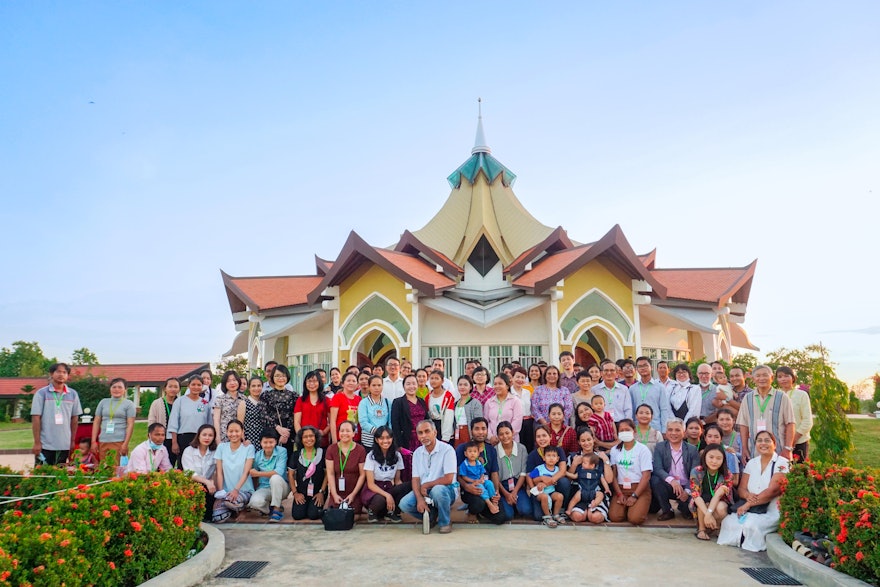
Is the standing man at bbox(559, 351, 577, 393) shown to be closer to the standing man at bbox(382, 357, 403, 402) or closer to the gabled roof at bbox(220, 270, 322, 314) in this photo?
the standing man at bbox(382, 357, 403, 402)

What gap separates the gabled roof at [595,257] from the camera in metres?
14.1

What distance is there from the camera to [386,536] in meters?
5.82

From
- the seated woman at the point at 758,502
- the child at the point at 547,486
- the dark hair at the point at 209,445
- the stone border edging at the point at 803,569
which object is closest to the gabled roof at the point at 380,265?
the dark hair at the point at 209,445

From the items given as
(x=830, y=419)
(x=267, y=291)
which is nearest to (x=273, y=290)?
(x=267, y=291)

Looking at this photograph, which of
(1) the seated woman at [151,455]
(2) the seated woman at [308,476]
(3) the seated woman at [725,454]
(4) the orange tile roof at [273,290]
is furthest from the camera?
(4) the orange tile roof at [273,290]

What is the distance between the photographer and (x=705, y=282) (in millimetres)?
17422

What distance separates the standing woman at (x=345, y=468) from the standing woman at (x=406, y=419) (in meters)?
0.48

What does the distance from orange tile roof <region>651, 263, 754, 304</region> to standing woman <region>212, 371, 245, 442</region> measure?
39.5ft

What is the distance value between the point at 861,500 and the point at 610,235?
34.5 feet

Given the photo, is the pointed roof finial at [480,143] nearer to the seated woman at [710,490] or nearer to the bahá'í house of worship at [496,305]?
the bahá'í house of worship at [496,305]

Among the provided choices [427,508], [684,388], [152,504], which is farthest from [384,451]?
[684,388]

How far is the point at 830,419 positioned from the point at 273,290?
14929 mm

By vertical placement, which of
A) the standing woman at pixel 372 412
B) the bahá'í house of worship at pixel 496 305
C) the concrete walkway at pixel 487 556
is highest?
the bahá'í house of worship at pixel 496 305

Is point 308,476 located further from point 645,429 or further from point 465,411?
point 645,429
